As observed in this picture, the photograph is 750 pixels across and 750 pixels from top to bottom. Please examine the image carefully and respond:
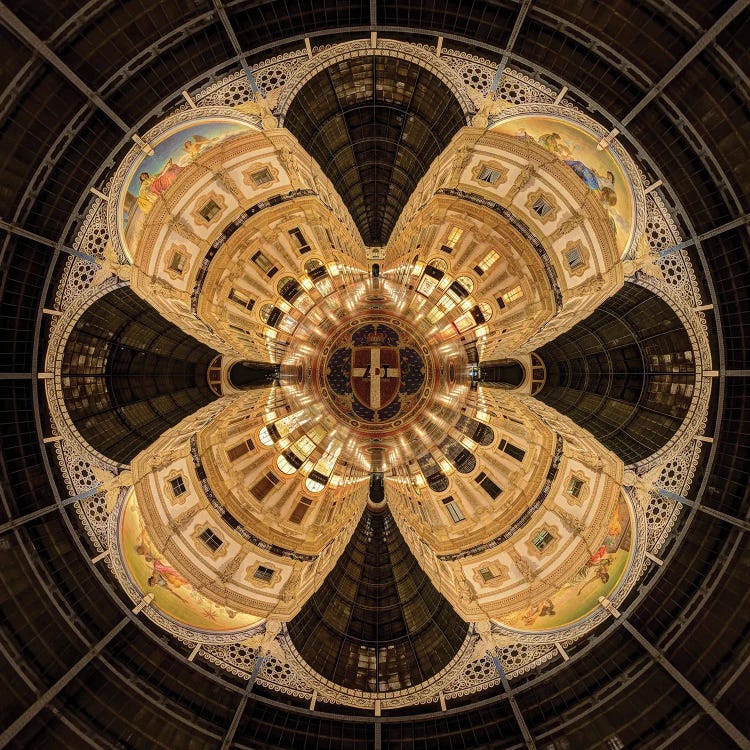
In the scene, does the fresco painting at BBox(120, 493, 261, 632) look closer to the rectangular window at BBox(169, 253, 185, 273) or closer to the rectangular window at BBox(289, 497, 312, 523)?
the rectangular window at BBox(289, 497, 312, 523)

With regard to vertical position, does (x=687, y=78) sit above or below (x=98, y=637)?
above

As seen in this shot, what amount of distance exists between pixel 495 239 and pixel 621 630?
1539cm

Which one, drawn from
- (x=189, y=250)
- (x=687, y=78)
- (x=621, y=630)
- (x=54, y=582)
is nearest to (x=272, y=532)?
(x=54, y=582)

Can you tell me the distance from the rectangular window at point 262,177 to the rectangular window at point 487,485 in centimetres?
1655

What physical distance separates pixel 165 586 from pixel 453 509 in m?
12.8

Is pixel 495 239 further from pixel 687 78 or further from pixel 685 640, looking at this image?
pixel 685 640

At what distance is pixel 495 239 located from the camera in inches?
704

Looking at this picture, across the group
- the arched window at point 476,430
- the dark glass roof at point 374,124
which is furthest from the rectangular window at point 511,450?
the dark glass roof at point 374,124

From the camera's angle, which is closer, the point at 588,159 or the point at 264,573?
the point at 588,159

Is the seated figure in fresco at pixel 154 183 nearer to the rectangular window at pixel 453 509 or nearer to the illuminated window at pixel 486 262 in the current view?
the illuminated window at pixel 486 262

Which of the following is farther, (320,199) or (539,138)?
(320,199)

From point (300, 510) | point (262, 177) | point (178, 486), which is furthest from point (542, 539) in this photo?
point (262, 177)

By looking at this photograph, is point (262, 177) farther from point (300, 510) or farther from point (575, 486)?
point (575, 486)

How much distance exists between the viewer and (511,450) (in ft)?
Answer: 65.5
